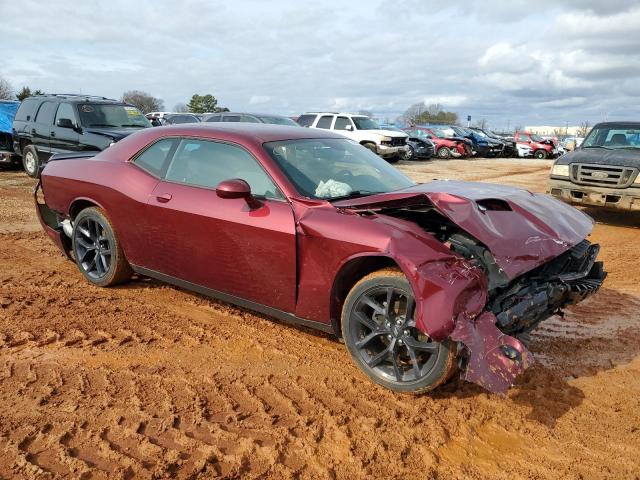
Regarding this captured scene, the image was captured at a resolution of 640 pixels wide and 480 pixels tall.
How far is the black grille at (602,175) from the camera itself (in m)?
8.94

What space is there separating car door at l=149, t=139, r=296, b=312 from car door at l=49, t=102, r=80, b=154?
25.4 ft

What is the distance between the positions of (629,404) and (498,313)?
1023 mm

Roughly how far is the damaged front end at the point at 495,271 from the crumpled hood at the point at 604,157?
18.8 ft

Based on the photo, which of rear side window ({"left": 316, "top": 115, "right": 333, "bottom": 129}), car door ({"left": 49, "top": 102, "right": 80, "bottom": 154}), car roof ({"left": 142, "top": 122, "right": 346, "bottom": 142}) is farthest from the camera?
rear side window ({"left": 316, "top": 115, "right": 333, "bottom": 129})

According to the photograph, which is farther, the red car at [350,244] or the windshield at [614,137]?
the windshield at [614,137]

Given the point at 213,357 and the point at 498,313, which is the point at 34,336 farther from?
the point at 498,313

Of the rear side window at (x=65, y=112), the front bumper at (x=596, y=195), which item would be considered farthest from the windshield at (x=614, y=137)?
the rear side window at (x=65, y=112)

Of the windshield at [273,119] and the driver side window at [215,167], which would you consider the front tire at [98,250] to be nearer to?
the driver side window at [215,167]

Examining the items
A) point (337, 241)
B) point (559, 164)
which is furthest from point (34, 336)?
point (559, 164)

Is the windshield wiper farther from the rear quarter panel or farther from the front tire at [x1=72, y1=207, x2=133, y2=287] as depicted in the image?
the front tire at [x1=72, y1=207, x2=133, y2=287]

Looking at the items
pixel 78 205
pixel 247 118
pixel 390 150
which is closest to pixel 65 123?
pixel 247 118

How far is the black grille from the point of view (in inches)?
352

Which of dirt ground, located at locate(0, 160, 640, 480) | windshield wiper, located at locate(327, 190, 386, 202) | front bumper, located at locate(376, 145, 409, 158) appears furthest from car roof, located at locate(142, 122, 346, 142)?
front bumper, located at locate(376, 145, 409, 158)

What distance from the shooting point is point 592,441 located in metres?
2.96
